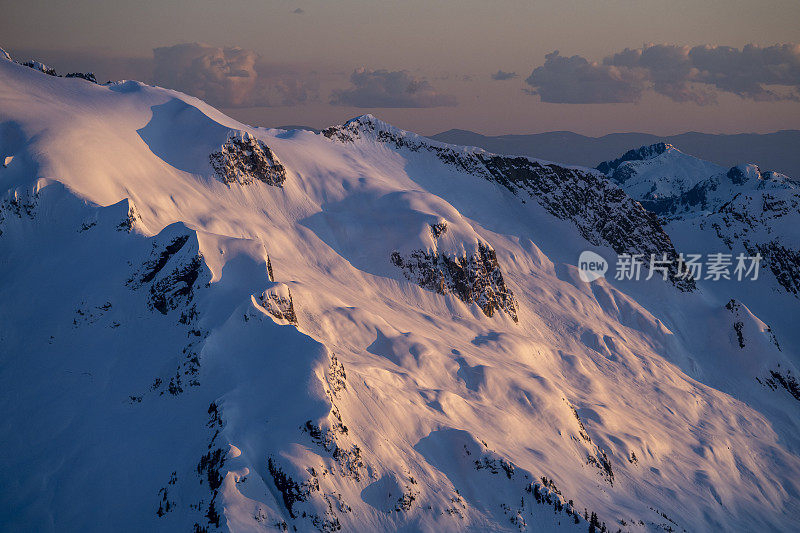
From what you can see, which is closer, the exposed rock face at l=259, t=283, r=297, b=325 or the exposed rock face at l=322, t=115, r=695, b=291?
the exposed rock face at l=259, t=283, r=297, b=325

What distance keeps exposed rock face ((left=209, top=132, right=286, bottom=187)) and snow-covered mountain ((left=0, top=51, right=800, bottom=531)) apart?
511 mm

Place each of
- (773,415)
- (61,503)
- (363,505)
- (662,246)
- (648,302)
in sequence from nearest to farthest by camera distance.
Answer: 1. (61,503)
2. (363,505)
3. (773,415)
4. (648,302)
5. (662,246)

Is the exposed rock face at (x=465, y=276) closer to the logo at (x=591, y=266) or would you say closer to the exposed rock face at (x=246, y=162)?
the exposed rock face at (x=246, y=162)

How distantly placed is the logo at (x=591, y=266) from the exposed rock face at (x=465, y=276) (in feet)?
94.9

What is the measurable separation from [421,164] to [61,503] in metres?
114

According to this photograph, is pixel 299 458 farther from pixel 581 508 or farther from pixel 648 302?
pixel 648 302

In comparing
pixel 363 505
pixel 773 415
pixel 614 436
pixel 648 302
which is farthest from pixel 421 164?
pixel 363 505

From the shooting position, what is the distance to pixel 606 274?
494 ft

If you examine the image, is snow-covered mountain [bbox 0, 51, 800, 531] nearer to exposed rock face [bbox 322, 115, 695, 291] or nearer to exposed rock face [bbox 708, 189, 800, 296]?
exposed rock face [bbox 322, 115, 695, 291]

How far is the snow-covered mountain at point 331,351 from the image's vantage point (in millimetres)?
58250

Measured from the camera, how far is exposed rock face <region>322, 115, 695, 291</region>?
157125 millimetres

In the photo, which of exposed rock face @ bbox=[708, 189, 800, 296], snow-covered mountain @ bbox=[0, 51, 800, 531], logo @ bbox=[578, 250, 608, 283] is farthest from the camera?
exposed rock face @ bbox=[708, 189, 800, 296]

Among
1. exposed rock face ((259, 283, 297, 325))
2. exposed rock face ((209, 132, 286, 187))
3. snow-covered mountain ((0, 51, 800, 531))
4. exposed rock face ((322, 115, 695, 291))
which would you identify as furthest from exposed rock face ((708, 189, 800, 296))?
exposed rock face ((259, 283, 297, 325))

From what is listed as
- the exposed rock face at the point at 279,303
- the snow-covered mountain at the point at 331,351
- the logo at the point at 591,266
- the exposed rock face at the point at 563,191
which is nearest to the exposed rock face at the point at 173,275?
the snow-covered mountain at the point at 331,351
